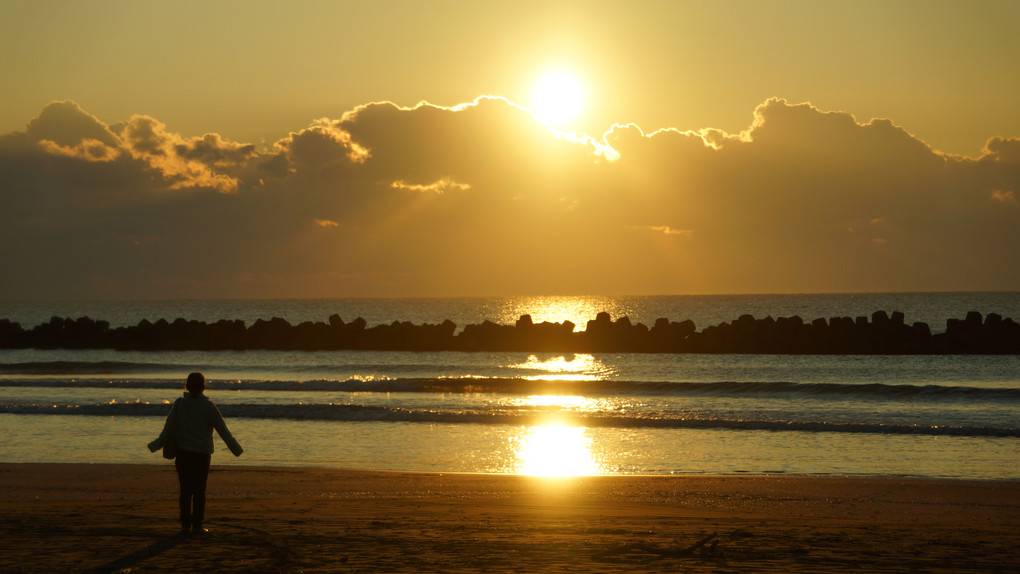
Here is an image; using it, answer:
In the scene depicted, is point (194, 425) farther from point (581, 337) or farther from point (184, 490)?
point (581, 337)

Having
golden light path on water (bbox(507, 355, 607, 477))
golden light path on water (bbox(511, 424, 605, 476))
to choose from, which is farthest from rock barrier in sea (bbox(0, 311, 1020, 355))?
golden light path on water (bbox(511, 424, 605, 476))

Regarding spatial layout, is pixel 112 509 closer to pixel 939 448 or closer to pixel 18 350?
pixel 939 448

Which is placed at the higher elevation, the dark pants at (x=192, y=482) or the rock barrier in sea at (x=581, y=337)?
the rock barrier in sea at (x=581, y=337)

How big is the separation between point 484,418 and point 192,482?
11.0 m

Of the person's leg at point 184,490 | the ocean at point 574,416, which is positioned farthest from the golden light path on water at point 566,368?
the person's leg at point 184,490

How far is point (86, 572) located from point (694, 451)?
969 cm

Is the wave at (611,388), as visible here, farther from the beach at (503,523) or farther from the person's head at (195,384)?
the person's head at (195,384)

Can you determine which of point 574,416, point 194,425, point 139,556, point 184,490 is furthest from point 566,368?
point 139,556

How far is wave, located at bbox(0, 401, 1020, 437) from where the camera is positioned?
16.8 m

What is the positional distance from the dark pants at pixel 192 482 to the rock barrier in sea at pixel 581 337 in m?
31.5

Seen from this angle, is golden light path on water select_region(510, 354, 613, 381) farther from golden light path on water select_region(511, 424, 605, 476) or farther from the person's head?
the person's head

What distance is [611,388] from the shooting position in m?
25.7

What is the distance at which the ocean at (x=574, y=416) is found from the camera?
13.8 m

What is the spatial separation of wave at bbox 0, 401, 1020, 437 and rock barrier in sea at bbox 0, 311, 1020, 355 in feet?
65.9
